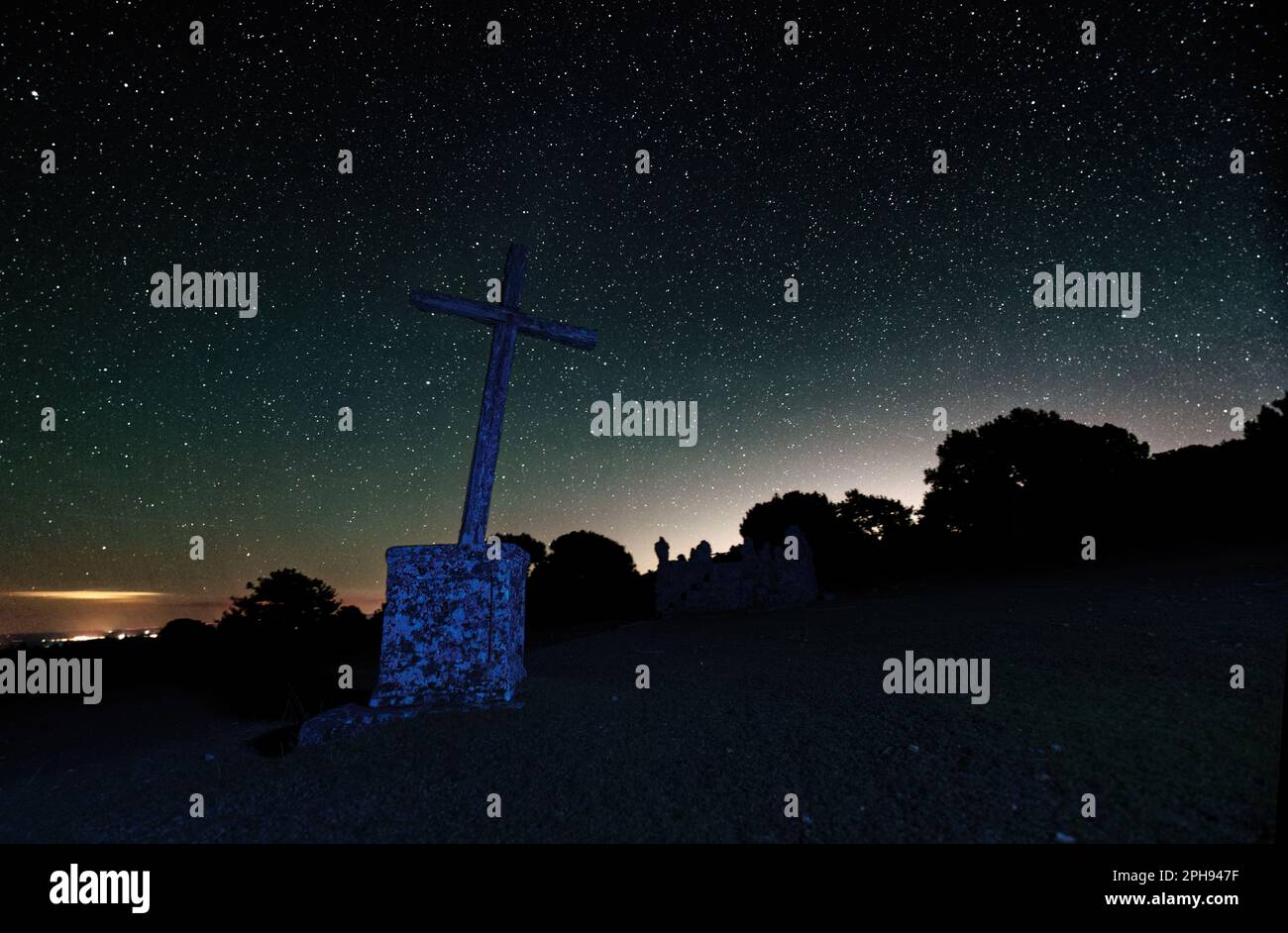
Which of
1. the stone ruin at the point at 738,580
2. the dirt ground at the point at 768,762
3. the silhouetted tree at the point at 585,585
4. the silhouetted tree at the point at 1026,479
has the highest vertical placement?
the silhouetted tree at the point at 1026,479

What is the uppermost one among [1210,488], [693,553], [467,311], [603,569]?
[467,311]

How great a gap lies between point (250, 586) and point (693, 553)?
1892cm

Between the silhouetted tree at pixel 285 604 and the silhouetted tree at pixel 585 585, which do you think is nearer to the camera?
the silhouetted tree at pixel 285 604

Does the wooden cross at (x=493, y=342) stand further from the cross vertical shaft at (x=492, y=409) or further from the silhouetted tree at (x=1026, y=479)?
the silhouetted tree at (x=1026, y=479)

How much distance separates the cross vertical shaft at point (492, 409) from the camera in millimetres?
6988

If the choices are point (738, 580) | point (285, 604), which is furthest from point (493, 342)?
point (285, 604)

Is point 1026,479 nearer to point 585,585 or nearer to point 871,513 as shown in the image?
point 871,513

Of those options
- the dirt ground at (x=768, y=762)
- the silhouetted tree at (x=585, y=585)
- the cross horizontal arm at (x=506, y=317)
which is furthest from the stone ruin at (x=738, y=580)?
the cross horizontal arm at (x=506, y=317)

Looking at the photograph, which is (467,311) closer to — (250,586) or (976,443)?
(250,586)

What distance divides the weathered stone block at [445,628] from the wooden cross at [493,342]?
1.53ft

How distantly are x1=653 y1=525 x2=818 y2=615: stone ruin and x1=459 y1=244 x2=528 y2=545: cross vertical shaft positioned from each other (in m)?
16.4

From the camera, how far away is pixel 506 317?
7.88 meters
